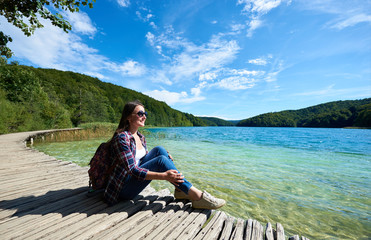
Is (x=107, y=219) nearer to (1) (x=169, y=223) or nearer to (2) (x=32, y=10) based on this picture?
(1) (x=169, y=223)

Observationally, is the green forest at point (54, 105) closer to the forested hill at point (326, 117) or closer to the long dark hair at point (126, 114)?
the forested hill at point (326, 117)

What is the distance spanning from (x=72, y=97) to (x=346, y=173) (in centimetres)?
5423

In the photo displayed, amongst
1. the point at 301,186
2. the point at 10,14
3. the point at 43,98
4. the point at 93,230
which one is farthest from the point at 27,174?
the point at 43,98

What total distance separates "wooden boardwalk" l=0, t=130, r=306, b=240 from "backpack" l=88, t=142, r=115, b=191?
16.0 inches

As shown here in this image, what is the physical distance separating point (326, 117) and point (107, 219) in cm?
11888

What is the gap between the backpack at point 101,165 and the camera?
239cm

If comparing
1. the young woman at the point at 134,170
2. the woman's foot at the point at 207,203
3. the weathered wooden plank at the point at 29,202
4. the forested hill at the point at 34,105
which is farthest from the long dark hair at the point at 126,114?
the forested hill at the point at 34,105

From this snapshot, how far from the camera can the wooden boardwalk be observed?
190cm

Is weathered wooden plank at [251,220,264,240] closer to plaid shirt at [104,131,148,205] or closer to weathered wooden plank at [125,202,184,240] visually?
weathered wooden plank at [125,202,184,240]

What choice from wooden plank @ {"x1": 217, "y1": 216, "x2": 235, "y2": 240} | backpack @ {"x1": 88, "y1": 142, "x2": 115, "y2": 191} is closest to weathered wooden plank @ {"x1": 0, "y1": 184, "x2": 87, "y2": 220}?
backpack @ {"x1": 88, "y1": 142, "x2": 115, "y2": 191}

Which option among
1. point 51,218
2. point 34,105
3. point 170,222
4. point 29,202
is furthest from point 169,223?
point 34,105

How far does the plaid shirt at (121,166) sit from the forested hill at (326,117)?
105m

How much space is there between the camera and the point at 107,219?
213 cm

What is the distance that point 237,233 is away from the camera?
2043 mm
